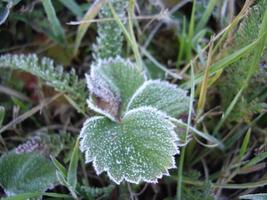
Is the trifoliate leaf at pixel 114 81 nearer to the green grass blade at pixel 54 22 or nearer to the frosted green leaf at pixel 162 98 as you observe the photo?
the frosted green leaf at pixel 162 98

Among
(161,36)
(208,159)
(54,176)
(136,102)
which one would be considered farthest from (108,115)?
(161,36)

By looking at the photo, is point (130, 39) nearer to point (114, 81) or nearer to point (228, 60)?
point (114, 81)

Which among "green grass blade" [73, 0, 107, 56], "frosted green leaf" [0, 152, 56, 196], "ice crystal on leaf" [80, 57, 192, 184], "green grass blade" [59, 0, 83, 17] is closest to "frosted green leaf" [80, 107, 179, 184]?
"ice crystal on leaf" [80, 57, 192, 184]

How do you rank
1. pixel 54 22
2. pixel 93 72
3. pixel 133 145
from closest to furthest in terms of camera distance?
pixel 133 145, pixel 93 72, pixel 54 22

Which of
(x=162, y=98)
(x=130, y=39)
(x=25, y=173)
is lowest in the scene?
(x=25, y=173)

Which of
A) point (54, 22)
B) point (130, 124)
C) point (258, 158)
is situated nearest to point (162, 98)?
point (130, 124)

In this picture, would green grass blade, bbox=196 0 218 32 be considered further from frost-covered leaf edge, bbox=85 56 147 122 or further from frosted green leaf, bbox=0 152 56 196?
frosted green leaf, bbox=0 152 56 196

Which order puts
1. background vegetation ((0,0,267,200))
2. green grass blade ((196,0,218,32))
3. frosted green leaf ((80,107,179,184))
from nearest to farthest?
frosted green leaf ((80,107,179,184)), background vegetation ((0,0,267,200)), green grass blade ((196,0,218,32))
